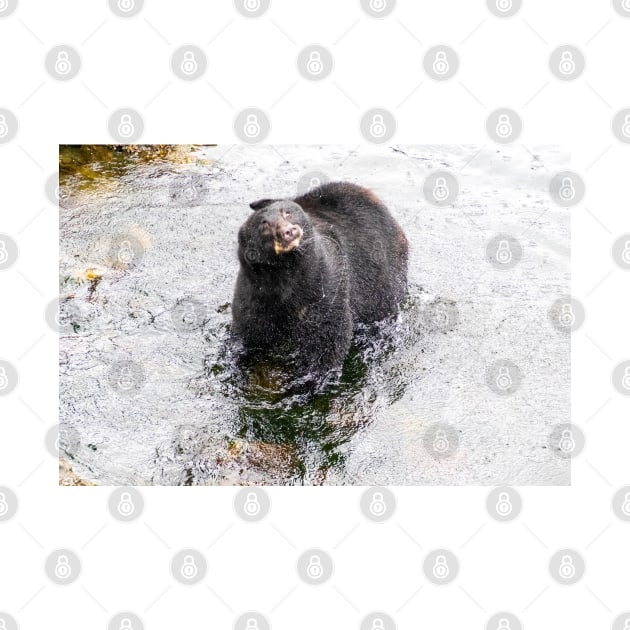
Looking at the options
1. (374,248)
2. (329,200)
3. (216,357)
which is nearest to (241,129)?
(329,200)

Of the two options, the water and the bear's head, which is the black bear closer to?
the bear's head

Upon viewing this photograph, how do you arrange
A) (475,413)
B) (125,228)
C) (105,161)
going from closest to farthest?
(475,413) → (125,228) → (105,161)

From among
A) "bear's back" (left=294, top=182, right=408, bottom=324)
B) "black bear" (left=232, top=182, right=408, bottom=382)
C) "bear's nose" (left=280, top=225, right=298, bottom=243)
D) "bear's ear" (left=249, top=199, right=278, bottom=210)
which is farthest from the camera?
"bear's back" (left=294, top=182, right=408, bottom=324)

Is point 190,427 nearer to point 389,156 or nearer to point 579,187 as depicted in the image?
point 579,187

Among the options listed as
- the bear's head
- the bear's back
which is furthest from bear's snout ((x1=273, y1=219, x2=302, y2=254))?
the bear's back

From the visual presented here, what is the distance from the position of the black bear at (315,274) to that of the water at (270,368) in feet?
1.40

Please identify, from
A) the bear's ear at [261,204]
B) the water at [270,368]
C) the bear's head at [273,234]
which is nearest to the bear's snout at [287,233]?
the bear's head at [273,234]

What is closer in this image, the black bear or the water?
the water

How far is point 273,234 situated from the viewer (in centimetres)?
717

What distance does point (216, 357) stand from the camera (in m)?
8.59

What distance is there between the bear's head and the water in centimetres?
161

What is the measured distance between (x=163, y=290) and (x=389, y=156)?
661 centimetres

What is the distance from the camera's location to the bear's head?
719 centimetres

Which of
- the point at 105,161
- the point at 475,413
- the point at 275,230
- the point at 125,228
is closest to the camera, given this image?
the point at 275,230
